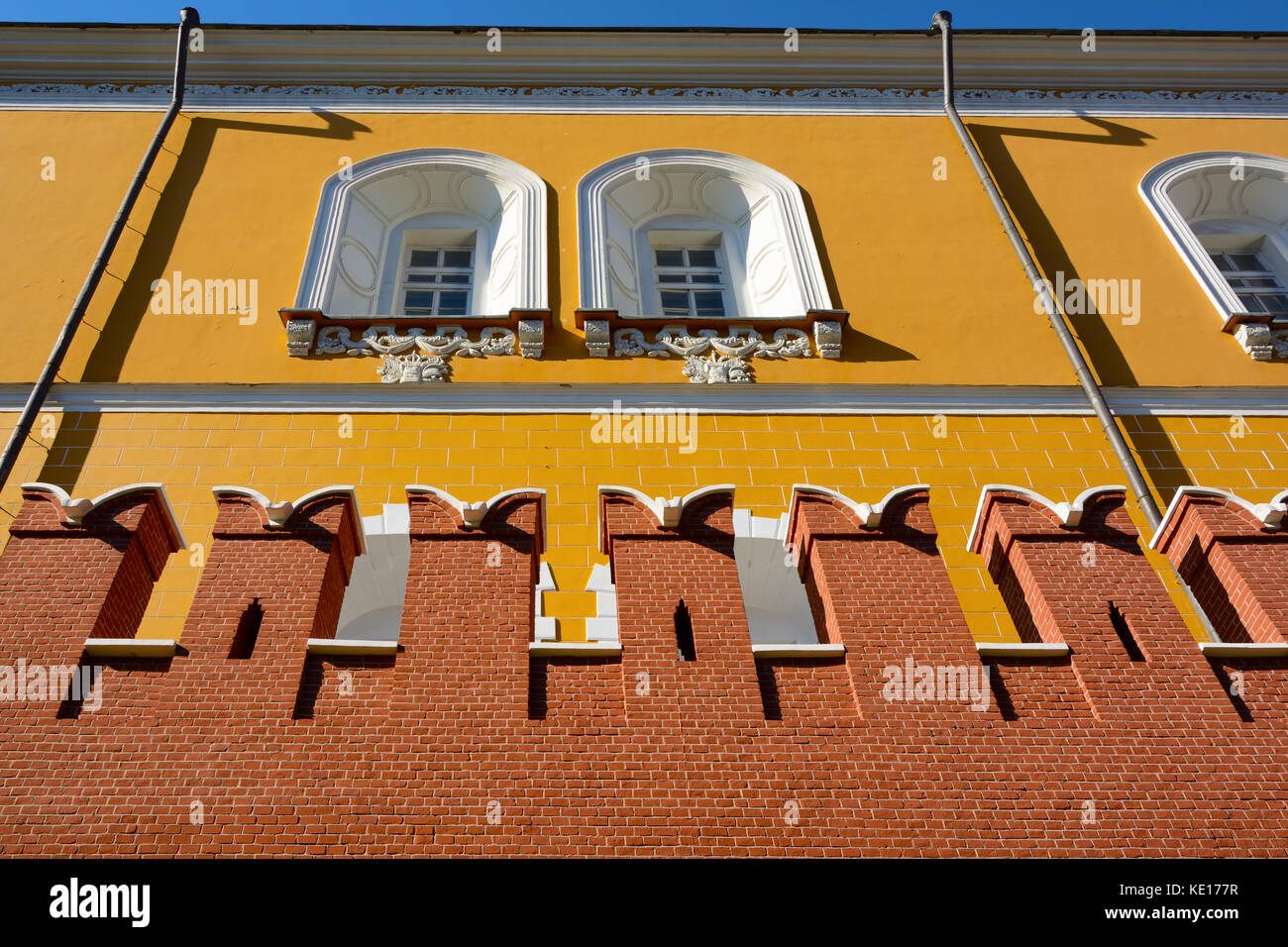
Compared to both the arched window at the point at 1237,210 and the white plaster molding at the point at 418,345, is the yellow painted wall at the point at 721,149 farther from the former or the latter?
the arched window at the point at 1237,210

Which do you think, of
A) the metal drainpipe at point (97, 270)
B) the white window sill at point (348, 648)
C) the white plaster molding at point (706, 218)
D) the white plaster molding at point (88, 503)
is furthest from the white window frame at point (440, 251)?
the white window sill at point (348, 648)

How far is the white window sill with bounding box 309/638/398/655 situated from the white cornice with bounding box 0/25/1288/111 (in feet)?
32.7

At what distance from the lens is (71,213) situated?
11570 mm

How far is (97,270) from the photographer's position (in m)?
10.5

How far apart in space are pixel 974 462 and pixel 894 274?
2813 mm

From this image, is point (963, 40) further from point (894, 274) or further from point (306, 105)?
point (306, 105)

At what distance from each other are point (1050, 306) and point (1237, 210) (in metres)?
4.57

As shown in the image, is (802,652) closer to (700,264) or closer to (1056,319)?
(1056,319)

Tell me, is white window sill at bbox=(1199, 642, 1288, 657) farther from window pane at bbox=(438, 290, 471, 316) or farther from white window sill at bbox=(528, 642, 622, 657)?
window pane at bbox=(438, 290, 471, 316)

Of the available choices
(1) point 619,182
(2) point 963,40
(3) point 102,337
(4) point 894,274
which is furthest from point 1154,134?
(3) point 102,337

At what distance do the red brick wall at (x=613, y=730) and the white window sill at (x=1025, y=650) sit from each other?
0.05 meters

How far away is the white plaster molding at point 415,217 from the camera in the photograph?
11.1 metres

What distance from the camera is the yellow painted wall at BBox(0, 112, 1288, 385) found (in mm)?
10227

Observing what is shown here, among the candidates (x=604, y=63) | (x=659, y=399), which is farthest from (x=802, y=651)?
(x=604, y=63)
